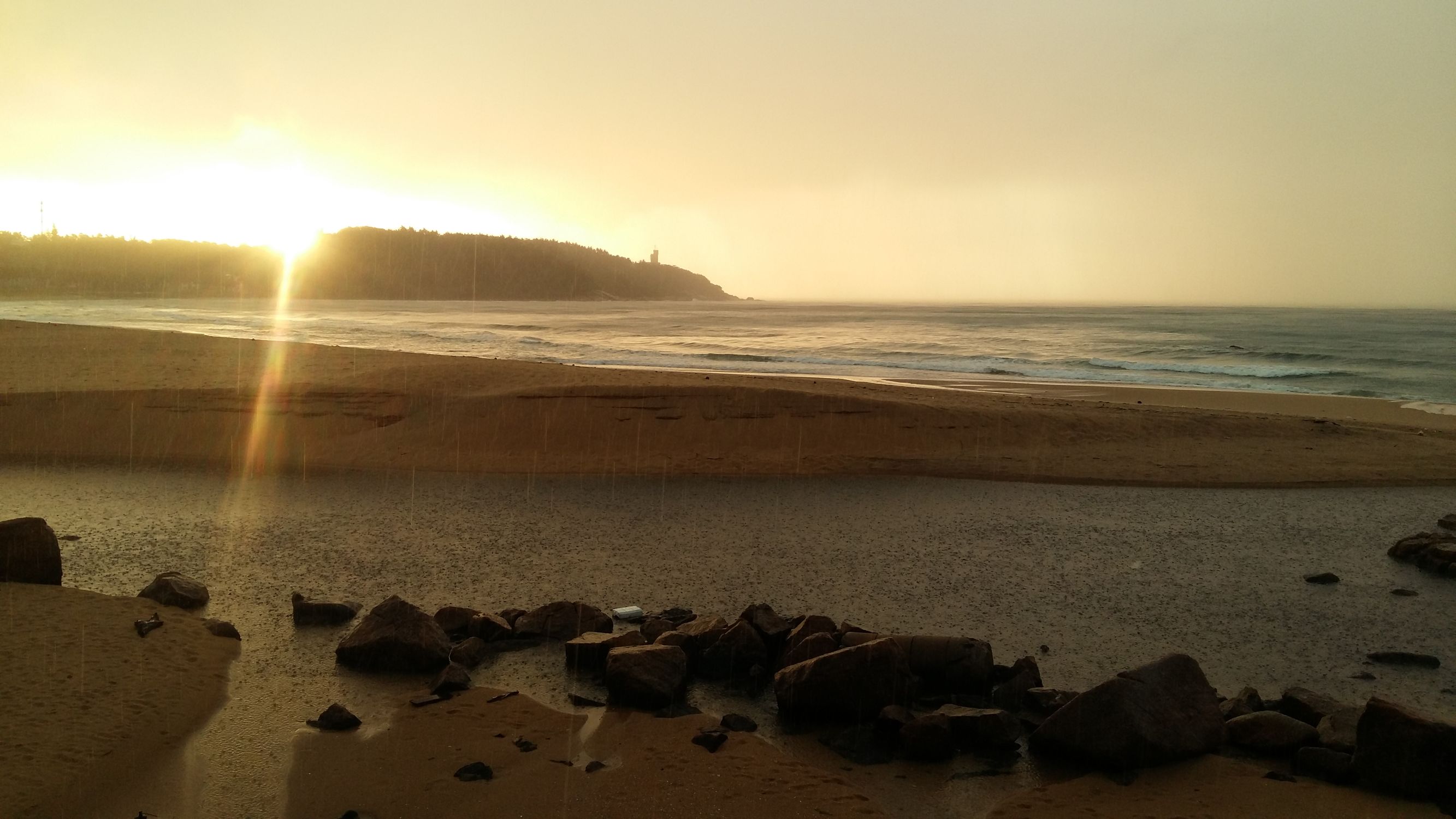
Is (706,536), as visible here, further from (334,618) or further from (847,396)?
(847,396)

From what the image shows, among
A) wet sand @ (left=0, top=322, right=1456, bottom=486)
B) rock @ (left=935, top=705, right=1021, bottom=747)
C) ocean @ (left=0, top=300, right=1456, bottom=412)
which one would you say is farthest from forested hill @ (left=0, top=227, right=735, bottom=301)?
rock @ (left=935, top=705, right=1021, bottom=747)

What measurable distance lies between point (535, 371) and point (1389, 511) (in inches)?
587

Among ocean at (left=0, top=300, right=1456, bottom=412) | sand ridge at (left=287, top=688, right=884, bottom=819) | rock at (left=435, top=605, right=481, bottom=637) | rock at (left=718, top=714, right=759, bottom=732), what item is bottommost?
sand ridge at (left=287, top=688, right=884, bottom=819)

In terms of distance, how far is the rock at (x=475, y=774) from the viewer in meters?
3.97

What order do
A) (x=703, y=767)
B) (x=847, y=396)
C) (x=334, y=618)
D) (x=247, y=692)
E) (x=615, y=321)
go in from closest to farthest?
1. (x=703, y=767)
2. (x=247, y=692)
3. (x=334, y=618)
4. (x=847, y=396)
5. (x=615, y=321)

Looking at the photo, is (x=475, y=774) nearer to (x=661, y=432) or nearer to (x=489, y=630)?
(x=489, y=630)

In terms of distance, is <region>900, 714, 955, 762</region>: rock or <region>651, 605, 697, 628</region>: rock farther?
<region>651, 605, 697, 628</region>: rock

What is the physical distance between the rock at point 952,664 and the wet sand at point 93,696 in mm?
3515

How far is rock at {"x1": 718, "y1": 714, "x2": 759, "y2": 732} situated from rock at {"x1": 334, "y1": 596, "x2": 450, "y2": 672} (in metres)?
1.80

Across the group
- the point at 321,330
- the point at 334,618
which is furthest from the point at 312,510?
the point at 321,330

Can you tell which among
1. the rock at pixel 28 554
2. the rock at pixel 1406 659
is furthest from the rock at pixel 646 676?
the rock at pixel 1406 659

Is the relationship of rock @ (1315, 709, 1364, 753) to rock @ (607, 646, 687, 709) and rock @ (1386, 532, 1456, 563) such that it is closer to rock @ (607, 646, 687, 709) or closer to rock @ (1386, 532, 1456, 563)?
rock @ (607, 646, 687, 709)

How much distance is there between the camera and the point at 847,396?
1523cm

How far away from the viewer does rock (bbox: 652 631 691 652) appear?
531cm
